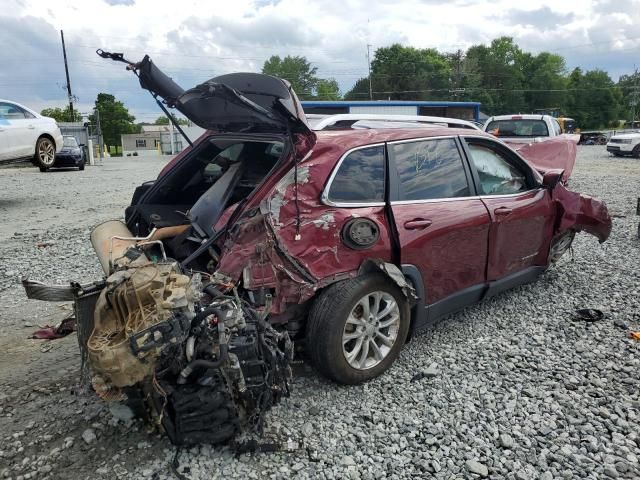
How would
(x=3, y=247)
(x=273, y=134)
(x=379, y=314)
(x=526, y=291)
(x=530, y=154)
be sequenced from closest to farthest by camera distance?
(x=379, y=314)
(x=273, y=134)
(x=526, y=291)
(x=3, y=247)
(x=530, y=154)

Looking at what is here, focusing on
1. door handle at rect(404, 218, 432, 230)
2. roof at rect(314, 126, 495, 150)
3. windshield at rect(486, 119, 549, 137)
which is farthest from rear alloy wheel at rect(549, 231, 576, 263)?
windshield at rect(486, 119, 549, 137)

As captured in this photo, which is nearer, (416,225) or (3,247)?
(416,225)

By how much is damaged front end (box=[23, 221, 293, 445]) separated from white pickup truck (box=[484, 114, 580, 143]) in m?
11.4

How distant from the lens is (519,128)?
43.3 feet

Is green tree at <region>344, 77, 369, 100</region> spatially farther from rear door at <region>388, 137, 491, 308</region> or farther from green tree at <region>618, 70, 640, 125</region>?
rear door at <region>388, 137, 491, 308</region>

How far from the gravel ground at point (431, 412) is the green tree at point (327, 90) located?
302ft

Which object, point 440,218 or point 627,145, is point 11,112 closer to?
point 440,218

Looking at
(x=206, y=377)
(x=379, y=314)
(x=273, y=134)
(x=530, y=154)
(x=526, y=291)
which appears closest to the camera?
(x=206, y=377)

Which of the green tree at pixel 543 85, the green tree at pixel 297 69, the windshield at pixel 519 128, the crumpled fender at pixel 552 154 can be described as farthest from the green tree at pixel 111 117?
the crumpled fender at pixel 552 154

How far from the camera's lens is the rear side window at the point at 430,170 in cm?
355

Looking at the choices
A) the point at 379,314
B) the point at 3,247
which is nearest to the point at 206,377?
the point at 379,314

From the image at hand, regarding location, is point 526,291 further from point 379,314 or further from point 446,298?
point 379,314

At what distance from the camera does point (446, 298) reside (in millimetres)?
3748

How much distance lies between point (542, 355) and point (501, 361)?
334 mm
